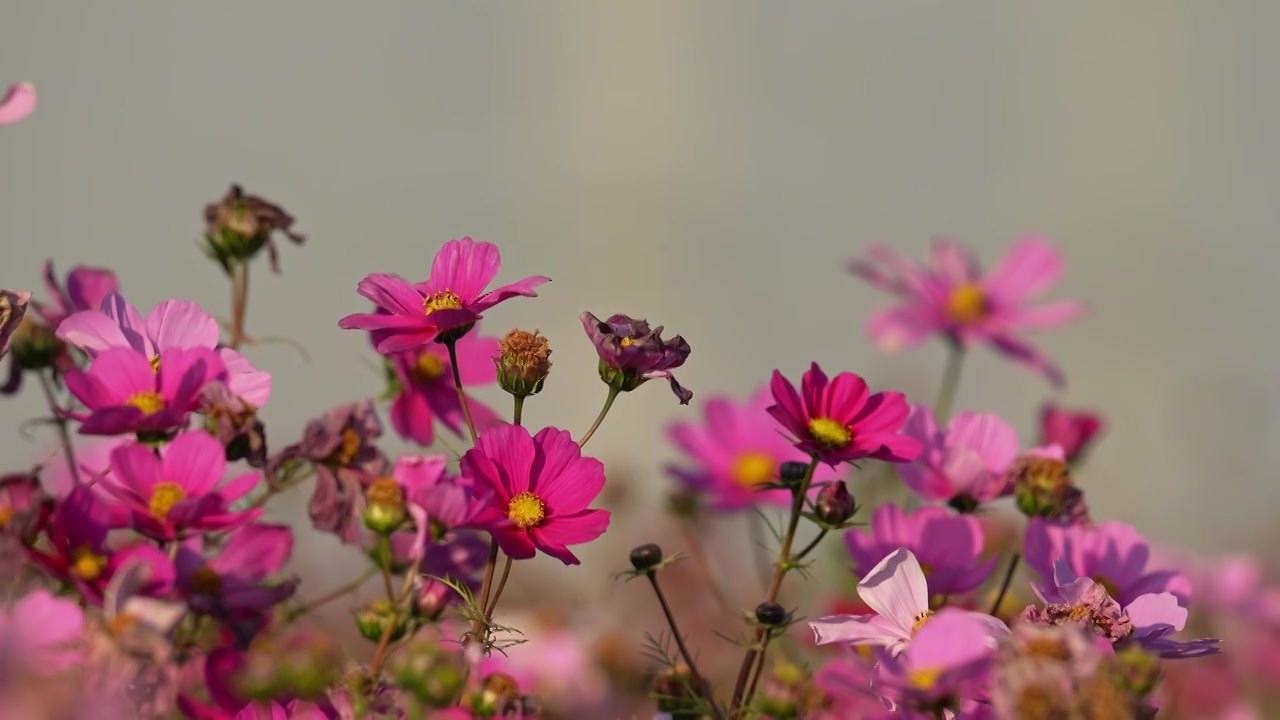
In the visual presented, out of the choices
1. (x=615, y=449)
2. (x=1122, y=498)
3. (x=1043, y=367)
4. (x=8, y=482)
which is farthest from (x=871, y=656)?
(x=615, y=449)

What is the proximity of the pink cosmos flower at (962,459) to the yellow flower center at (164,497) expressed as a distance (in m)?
0.52

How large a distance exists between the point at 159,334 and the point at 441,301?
0.18m

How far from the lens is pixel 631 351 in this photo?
33.0 inches

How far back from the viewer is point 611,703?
1456mm

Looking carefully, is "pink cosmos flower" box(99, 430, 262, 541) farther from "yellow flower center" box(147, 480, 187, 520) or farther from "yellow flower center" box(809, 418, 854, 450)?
"yellow flower center" box(809, 418, 854, 450)

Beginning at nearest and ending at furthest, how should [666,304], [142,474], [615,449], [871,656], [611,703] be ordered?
[142,474] → [871,656] → [611,703] → [615,449] → [666,304]

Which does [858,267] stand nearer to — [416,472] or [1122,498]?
[416,472]

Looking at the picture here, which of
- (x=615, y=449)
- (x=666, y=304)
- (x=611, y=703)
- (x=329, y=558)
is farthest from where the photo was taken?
(x=666, y=304)

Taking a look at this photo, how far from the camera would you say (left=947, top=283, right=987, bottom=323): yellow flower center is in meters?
1.77

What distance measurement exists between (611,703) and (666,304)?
2853 mm

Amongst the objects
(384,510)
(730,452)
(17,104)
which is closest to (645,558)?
(384,510)

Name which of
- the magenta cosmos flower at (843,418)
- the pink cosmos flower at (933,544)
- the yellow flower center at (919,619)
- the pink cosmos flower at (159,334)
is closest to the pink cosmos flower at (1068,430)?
the pink cosmos flower at (933,544)

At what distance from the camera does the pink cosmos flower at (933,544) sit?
0.94 m

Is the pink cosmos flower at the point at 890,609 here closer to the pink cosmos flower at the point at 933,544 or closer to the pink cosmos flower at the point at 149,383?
the pink cosmos flower at the point at 933,544
